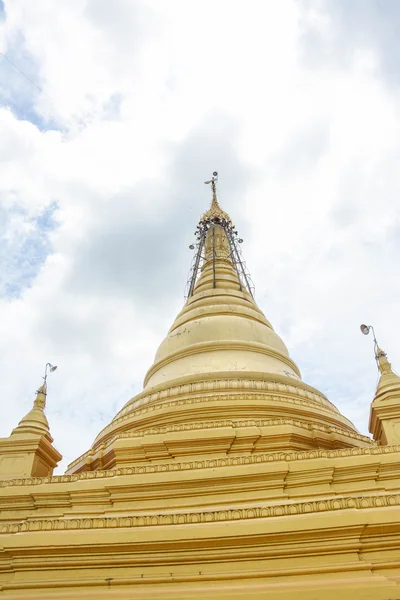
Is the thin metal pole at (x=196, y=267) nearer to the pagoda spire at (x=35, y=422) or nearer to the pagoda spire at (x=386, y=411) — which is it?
the pagoda spire at (x=35, y=422)

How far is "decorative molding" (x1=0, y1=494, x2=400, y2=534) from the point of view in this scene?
7688 mm

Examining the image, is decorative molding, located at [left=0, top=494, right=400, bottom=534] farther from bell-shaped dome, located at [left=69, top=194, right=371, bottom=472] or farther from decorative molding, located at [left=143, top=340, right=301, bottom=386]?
decorative molding, located at [left=143, top=340, right=301, bottom=386]

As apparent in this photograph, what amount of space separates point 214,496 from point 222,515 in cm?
187

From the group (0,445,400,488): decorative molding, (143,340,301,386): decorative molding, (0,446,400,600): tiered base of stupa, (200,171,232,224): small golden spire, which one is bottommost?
(0,446,400,600): tiered base of stupa

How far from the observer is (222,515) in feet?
26.1

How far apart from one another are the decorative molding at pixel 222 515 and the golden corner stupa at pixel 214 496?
0.02m

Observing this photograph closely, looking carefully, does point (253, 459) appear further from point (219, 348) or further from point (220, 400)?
point (219, 348)

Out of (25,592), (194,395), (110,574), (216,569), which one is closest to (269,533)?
(216,569)

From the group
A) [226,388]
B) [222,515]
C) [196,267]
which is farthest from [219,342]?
[196,267]

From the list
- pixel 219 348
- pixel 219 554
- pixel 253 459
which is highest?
pixel 219 348

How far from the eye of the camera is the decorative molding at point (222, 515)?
7.69 m

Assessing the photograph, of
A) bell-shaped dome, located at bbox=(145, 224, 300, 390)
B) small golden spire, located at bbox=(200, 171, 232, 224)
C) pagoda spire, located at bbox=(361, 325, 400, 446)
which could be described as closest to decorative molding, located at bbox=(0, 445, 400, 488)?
pagoda spire, located at bbox=(361, 325, 400, 446)

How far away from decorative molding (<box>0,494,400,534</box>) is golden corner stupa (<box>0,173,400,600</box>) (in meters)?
0.02

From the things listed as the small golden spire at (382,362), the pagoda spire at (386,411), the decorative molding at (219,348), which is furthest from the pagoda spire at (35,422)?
the small golden spire at (382,362)
